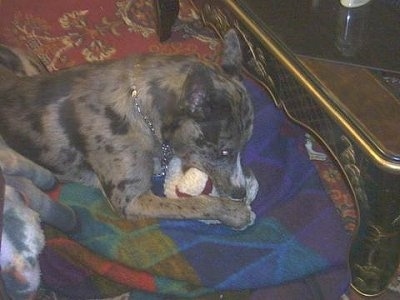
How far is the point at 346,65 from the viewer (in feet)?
5.88

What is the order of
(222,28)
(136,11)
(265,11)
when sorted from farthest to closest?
(136,11) → (222,28) → (265,11)

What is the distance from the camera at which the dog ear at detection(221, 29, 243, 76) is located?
6.82 feet

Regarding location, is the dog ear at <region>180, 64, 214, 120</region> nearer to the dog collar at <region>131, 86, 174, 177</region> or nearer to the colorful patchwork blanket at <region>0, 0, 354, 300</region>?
the dog collar at <region>131, 86, 174, 177</region>

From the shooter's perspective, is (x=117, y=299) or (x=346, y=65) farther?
(x=117, y=299)

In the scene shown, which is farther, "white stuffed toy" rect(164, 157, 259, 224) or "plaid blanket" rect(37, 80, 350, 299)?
"white stuffed toy" rect(164, 157, 259, 224)

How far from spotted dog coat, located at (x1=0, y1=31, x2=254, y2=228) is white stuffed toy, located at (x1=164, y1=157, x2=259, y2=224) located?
36 mm

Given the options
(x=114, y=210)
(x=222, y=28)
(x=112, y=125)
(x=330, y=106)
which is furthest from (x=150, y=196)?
(x=330, y=106)

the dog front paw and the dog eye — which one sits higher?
A: the dog eye

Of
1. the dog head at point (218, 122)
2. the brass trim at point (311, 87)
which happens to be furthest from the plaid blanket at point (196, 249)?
the brass trim at point (311, 87)

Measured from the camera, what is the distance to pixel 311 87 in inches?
68.5

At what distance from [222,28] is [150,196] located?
65 centimetres

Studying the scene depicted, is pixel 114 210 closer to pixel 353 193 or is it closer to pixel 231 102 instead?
pixel 231 102

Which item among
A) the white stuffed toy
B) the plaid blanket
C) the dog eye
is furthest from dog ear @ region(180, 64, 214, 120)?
the plaid blanket

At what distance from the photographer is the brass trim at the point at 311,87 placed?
5.11 ft
